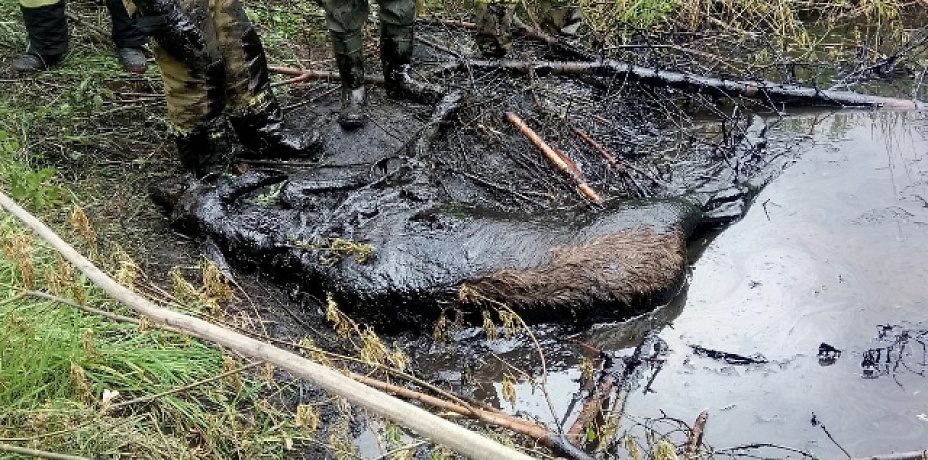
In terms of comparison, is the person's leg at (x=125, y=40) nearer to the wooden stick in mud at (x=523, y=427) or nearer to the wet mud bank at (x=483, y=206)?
the wet mud bank at (x=483, y=206)

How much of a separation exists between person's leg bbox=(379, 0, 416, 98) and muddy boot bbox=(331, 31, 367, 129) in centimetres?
21

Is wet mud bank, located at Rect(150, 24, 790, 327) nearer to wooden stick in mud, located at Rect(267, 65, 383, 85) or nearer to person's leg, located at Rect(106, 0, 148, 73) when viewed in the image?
wooden stick in mud, located at Rect(267, 65, 383, 85)

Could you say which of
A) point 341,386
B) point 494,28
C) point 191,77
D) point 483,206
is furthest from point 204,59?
point 341,386

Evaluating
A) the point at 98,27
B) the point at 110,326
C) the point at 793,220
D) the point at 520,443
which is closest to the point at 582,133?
the point at 793,220

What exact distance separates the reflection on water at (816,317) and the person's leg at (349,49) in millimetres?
2191

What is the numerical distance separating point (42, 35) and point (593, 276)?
164 inches

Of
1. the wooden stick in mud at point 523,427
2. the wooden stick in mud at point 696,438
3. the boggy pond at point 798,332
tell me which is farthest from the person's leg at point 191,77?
the wooden stick in mud at point 696,438

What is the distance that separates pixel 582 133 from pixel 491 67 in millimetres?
967

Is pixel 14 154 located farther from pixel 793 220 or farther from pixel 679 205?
pixel 793 220

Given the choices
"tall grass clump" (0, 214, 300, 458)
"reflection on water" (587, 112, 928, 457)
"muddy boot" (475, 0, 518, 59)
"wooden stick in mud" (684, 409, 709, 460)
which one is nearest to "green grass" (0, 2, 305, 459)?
"tall grass clump" (0, 214, 300, 458)

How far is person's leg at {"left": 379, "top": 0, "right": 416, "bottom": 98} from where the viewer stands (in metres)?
4.76

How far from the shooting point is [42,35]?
5.23 meters

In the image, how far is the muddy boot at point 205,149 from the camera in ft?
13.7

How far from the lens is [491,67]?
5379mm
